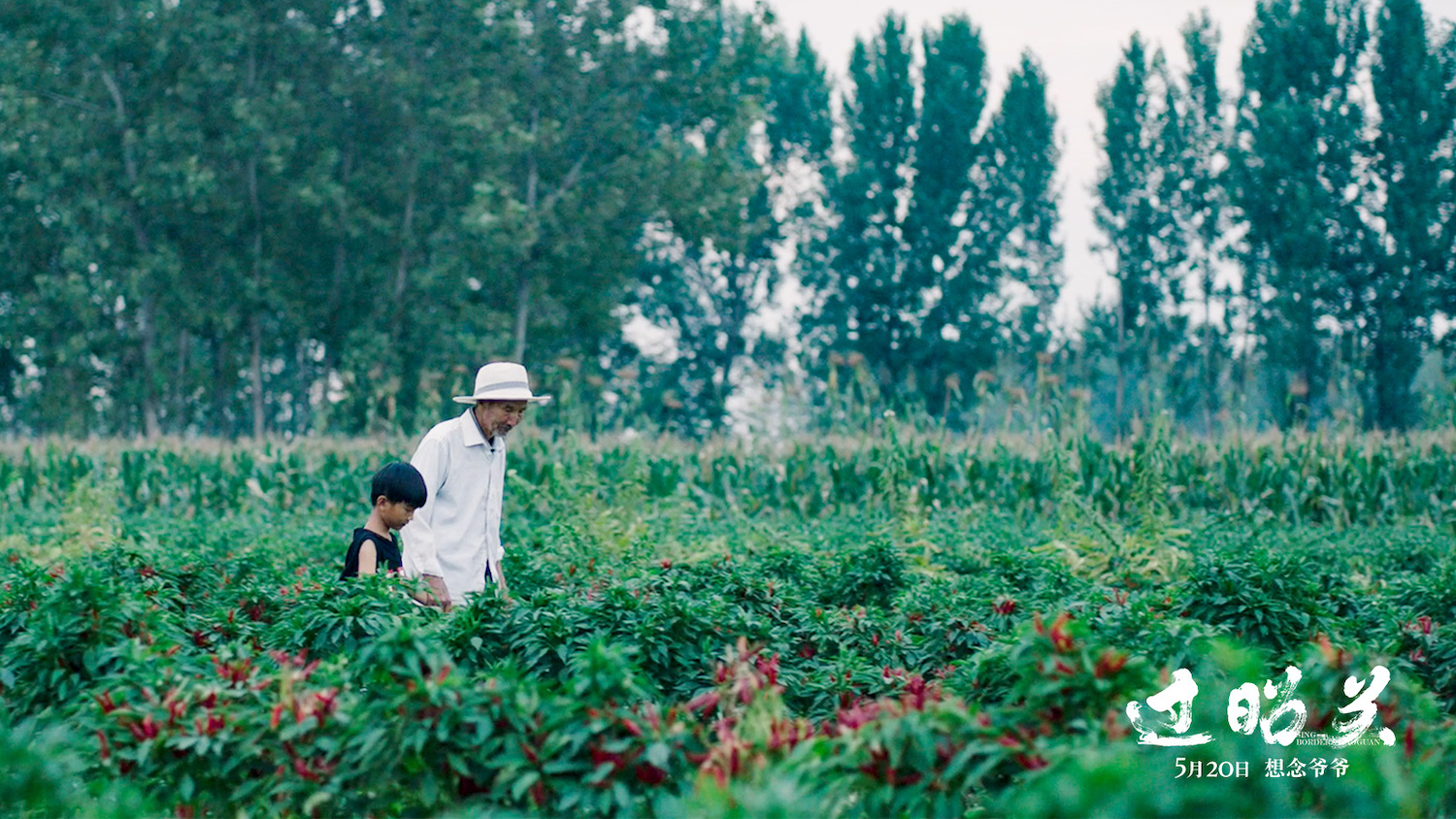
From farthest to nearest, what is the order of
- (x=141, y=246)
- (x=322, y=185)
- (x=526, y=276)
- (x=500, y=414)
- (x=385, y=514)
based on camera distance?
(x=526, y=276), (x=141, y=246), (x=322, y=185), (x=500, y=414), (x=385, y=514)

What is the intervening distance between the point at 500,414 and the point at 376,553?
0.85 meters

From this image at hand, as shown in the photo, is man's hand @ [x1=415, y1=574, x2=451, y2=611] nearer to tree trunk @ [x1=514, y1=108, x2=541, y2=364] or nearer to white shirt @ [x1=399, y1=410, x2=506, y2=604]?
white shirt @ [x1=399, y1=410, x2=506, y2=604]

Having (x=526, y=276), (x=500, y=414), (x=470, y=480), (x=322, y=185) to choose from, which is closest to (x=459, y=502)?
(x=470, y=480)

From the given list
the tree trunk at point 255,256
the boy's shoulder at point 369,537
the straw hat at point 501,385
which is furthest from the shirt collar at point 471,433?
the tree trunk at point 255,256

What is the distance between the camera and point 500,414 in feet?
19.3

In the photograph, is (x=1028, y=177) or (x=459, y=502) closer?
(x=459, y=502)

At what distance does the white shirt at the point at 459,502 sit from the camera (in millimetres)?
5926

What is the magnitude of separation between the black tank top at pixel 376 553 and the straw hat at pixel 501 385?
0.75 m

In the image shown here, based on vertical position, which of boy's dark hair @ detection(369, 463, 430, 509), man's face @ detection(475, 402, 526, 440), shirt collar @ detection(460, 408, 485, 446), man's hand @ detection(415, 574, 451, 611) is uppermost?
man's face @ detection(475, 402, 526, 440)

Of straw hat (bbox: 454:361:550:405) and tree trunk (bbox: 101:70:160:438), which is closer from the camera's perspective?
straw hat (bbox: 454:361:550:405)

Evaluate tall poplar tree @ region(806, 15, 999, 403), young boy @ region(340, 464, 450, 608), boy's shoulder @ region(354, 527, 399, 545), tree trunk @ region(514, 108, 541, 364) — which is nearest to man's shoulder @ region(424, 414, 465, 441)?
young boy @ region(340, 464, 450, 608)

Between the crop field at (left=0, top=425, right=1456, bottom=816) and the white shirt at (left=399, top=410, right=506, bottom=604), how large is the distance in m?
0.30

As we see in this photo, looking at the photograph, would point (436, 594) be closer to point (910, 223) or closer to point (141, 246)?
point (141, 246)

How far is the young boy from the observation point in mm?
5453
